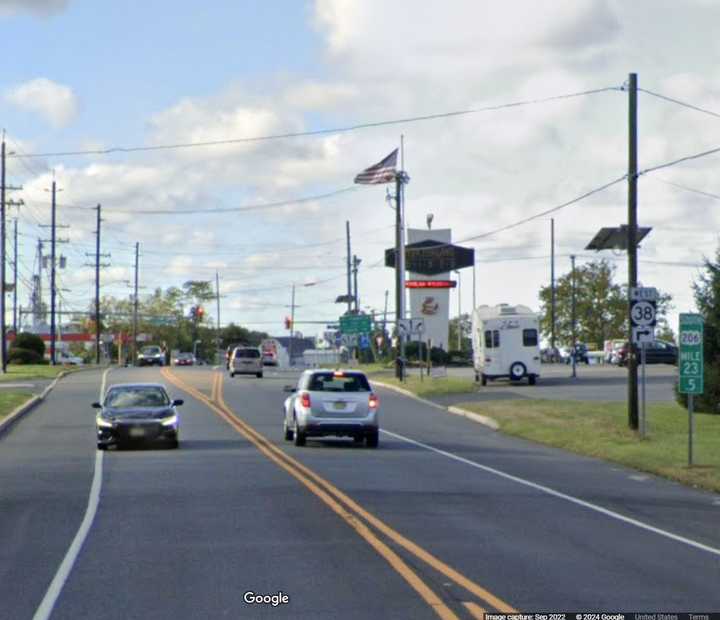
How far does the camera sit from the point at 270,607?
34.5 ft

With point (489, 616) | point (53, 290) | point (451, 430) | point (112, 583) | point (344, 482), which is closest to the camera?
point (489, 616)

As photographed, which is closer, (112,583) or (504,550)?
(112,583)

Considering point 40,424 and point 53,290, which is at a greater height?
point 53,290

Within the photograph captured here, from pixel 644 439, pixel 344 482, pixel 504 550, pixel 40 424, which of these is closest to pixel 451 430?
pixel 644 439

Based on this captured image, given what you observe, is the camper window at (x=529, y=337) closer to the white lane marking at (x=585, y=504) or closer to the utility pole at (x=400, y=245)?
the utility pole at (x=400, y=245)

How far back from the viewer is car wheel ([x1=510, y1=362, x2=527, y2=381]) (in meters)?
57.2

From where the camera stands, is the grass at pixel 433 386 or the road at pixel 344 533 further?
the grass at pixel 433 386

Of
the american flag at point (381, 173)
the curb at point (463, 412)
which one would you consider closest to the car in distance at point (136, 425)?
the curb at point (463, 412)

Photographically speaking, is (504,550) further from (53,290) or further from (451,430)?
(53,290)

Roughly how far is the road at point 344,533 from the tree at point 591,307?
9865 centimetres

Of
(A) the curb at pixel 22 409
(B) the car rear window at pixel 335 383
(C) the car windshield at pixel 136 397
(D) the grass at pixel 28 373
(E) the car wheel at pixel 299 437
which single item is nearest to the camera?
(E) the car wheel at pixel 299 437

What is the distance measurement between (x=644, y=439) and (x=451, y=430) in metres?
7.02

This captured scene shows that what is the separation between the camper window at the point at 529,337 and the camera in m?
56.9

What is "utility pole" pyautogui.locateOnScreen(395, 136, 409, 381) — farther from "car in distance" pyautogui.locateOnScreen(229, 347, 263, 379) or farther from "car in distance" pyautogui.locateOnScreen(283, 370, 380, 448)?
"car in distance" pyautogui.locateOnScreen(283, 370, 380, 448)
